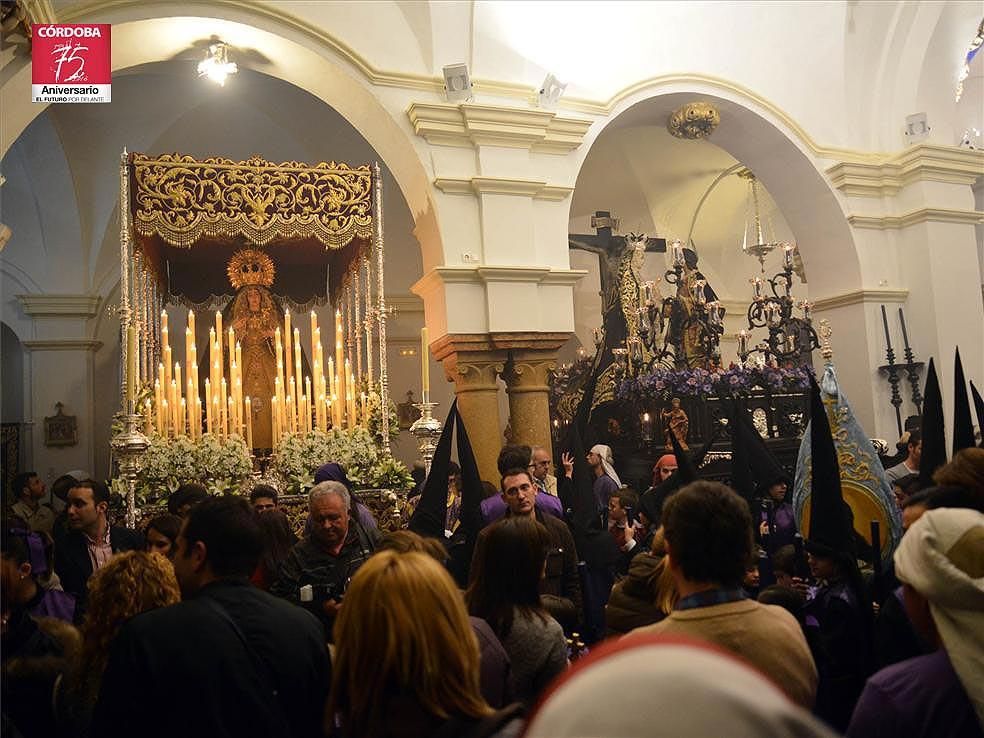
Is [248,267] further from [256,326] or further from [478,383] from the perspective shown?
[478,383]

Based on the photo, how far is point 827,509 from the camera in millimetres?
2955

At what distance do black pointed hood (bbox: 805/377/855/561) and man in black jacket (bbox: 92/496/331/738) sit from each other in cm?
174

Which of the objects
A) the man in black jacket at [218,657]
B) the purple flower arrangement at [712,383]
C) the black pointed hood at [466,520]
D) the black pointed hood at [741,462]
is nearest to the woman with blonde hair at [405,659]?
the man in black jacket at [218,657]

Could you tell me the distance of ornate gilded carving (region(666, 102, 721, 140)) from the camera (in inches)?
357

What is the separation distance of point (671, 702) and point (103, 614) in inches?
87.4

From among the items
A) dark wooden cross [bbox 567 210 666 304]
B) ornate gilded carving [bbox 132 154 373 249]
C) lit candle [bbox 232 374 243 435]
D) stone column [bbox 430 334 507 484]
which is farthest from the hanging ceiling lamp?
lit candle [bbox 232 374 243 435]

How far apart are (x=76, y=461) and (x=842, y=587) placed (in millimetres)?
11042

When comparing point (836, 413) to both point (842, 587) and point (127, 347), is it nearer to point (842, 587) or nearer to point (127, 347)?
point (842, 587)

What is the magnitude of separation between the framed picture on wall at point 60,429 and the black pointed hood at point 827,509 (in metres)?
10.8

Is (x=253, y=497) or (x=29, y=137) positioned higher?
(x=29, y=137)

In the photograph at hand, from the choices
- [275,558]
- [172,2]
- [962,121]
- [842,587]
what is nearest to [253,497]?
[275,558]

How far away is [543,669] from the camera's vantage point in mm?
2414

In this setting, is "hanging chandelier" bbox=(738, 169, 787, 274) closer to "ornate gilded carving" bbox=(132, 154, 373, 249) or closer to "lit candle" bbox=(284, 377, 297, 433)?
"ornate gilded carving" bbox=(132, 154, 373, 249)

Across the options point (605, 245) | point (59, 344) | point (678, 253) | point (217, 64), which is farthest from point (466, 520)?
point (605, 245)
